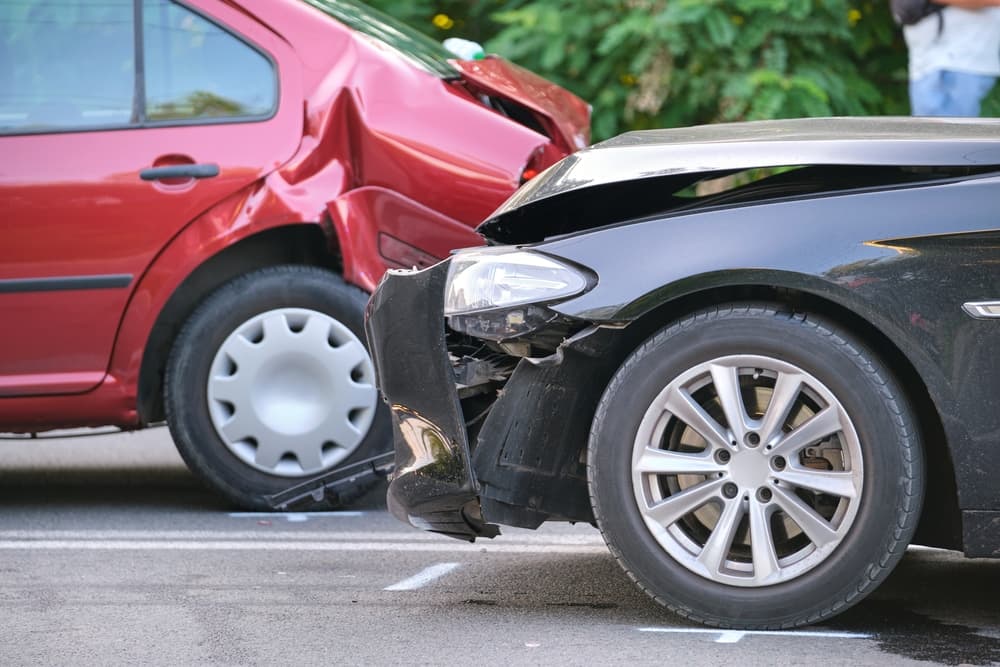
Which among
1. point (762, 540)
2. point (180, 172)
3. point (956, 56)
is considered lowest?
point (762, 540)

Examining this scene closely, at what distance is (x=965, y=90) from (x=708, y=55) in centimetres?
132

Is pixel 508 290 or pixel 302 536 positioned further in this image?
pixel 302 536

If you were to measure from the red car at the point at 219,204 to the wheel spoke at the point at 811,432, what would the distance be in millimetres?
1970

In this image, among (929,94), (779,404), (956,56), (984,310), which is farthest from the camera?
(929,94)

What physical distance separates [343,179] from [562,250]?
6.01 feet

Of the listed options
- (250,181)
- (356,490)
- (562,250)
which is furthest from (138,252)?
(562,250)

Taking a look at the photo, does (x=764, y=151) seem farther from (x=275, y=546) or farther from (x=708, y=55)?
(x=708, y=55)

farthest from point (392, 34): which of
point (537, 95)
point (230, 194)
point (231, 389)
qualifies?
point (231, 389)

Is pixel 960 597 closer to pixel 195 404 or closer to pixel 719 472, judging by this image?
pixel 719 472

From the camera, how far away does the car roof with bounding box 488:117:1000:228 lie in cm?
391

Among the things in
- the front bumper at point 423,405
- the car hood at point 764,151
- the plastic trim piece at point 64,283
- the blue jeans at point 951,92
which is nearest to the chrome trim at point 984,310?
the car hood at point 764,151

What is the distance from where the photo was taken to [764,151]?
402 centimetres

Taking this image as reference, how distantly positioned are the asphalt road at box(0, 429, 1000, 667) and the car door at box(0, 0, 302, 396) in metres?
0.67

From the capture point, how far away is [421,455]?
4.21 meters
